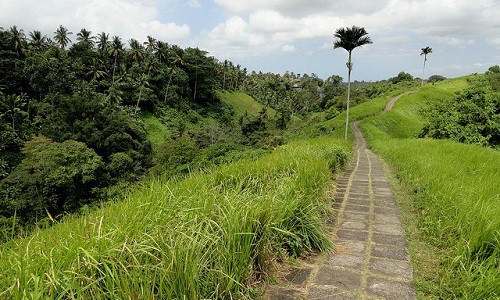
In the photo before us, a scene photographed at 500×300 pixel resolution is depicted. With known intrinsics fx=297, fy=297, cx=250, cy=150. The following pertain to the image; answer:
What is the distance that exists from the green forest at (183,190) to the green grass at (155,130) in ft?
0.81

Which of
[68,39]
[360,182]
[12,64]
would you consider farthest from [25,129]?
[360,182]

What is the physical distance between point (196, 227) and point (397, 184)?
501 cm

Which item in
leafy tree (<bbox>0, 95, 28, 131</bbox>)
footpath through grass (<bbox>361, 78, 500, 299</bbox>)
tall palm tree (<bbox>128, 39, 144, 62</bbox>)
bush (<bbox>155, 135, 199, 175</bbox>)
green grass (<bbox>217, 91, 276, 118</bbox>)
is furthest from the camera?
green grass (<bbox>217, 91, 276, 118</bbox>)

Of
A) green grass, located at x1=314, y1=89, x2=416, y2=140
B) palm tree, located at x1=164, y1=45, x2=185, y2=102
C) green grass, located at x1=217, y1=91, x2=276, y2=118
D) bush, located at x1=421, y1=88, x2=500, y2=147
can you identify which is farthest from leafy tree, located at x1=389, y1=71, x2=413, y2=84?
bush, located at x1=421, y1=88, x2=500, y2=147

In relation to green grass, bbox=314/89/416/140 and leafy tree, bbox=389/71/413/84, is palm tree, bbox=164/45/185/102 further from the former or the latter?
leafy tree, bbox=389/71/413/84

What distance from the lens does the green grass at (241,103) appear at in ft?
206

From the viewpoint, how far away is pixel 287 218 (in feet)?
9.15

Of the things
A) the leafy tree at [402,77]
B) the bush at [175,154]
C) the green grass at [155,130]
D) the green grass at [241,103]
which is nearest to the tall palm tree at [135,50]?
the green grass at [155,130]

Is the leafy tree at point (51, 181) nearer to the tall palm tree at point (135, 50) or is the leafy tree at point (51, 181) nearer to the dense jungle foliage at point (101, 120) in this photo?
the dense jungle foliage at point (101, 120)

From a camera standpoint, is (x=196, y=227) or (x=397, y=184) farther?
(x=397, y=184)

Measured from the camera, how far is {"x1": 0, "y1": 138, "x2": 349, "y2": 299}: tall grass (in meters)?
1.57

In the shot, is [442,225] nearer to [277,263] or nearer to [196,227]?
[277,263]

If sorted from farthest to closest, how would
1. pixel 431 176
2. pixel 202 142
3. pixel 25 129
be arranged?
pixel 202 142, pixel 25 129, pixel 431 176

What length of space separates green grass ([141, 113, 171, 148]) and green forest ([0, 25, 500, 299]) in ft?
0.81
